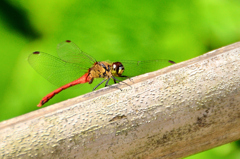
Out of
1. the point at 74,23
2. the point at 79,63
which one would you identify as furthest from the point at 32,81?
the point at 74,23

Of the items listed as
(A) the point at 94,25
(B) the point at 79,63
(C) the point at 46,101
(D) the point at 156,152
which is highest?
(A) the point at 94,25

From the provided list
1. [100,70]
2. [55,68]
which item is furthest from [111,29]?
[55,68]

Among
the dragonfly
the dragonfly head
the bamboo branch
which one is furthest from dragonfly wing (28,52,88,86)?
the bamboo branch

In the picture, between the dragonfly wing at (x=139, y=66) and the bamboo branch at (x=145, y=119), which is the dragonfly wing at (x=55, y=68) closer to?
the dragonfly wing at (x=139, y=66)

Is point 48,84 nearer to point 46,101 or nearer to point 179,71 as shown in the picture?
point 46,101

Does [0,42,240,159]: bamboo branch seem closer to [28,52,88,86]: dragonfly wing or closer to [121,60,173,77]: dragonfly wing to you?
[121,60,173,77]: dragonfly wing

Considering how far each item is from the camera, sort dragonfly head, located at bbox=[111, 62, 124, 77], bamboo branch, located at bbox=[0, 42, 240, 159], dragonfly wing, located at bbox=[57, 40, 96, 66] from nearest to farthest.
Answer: bamboo branch, located at bbox=[0, 42, 240, 159] < dragonfly head, located at bbox=[111, 62, 124, 77] < dragonfly wing, located at bbox=[57, 40, 96, 66]

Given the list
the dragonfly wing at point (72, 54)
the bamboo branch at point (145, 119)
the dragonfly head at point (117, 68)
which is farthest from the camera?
the dragonfly wing at point (72, 54)

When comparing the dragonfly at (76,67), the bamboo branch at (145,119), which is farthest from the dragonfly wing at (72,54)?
the bamboo branch at (145,119)
